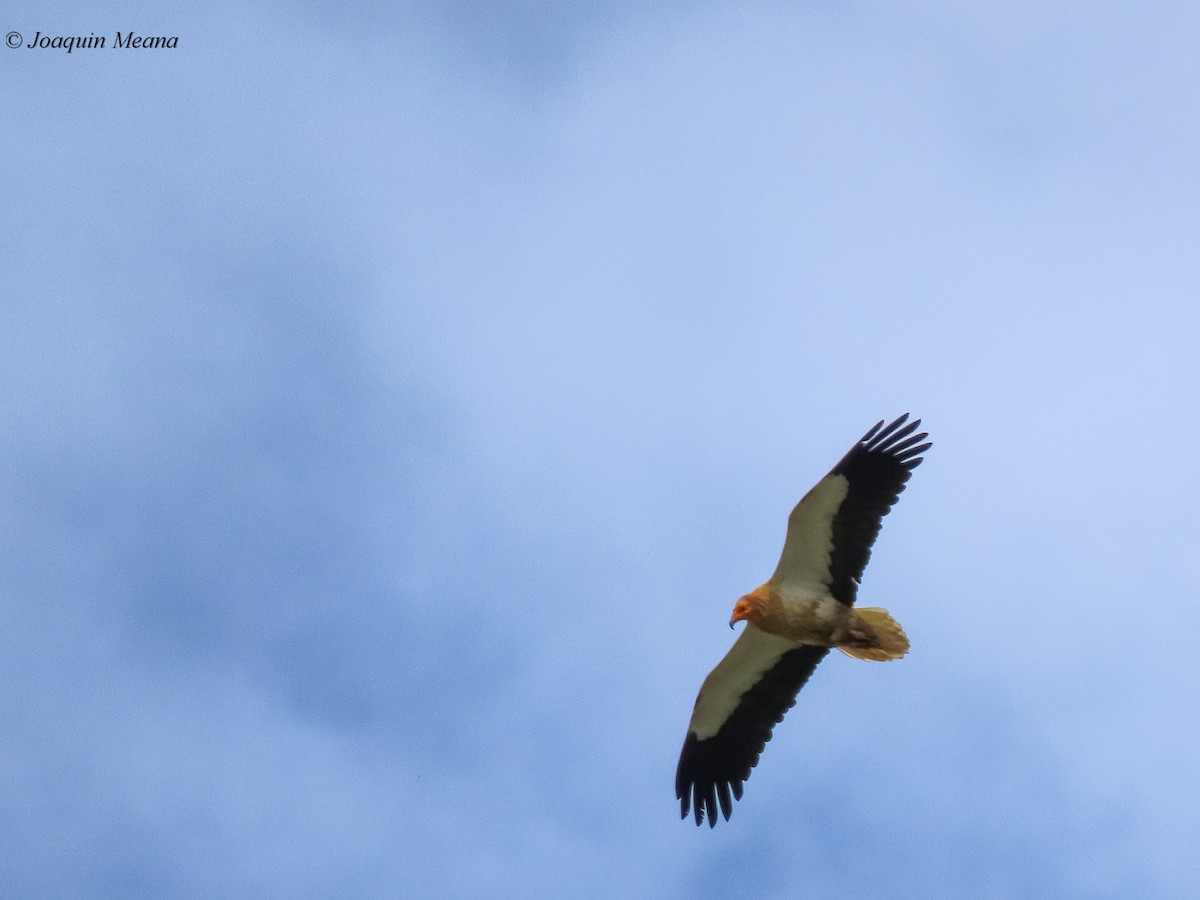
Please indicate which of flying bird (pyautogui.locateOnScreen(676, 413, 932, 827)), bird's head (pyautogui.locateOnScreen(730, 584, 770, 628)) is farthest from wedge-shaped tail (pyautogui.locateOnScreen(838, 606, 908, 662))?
bird's head (pyautogui.locateOnScreen(730, 584, 770, 628))

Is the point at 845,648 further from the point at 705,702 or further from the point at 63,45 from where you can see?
the point at 63,45

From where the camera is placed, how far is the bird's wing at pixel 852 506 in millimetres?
11273

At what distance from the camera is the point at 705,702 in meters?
12.4

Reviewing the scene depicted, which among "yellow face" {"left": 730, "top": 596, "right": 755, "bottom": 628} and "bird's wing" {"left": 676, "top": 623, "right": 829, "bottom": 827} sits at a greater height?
"yellow face" {"left": 730, "top": 596, "right": 755, "bottom": 628}

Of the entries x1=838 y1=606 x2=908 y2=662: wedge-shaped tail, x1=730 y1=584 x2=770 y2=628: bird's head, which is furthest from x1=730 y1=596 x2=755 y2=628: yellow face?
x1=838 y1=606 x2=908 y2=662: wedge-shaped tail

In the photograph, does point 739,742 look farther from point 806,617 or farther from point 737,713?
point 806,617

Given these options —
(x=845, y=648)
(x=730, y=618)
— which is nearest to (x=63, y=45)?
(x=730, y=618)

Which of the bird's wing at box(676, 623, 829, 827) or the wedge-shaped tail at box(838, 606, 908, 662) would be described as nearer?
the wedge-shaped tail at box(838, 606, 908, 662)

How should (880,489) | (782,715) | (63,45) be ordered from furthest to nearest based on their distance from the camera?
(63,45), (782,715), (880,489)

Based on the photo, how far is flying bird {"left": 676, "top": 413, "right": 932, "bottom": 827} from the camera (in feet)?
37.1

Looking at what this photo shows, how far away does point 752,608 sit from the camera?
38.3 ft

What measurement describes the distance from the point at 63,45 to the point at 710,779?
1230 cm

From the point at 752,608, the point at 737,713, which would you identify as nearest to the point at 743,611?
the point at 752,608

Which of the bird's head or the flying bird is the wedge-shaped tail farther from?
the bird's head
